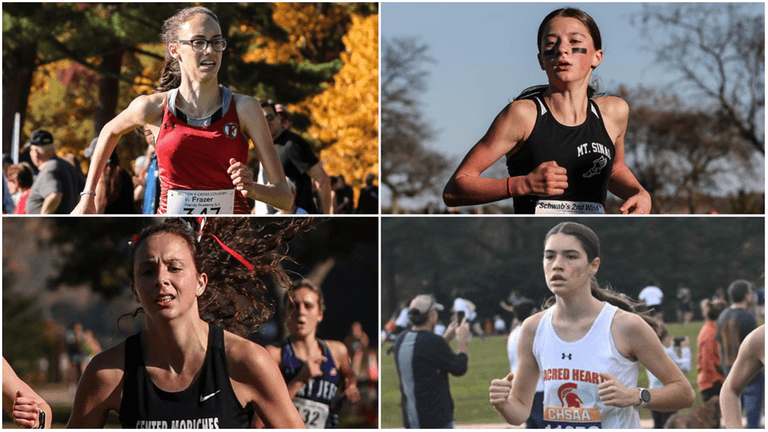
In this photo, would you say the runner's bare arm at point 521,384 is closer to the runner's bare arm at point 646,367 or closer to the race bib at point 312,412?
the runner's bare arm at point 646,367

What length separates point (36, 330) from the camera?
15.5 ft

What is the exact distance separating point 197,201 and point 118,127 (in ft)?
1.89

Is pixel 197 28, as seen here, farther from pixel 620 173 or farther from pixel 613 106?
pixel 620 173

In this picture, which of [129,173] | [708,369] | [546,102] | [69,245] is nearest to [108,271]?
[69,245]

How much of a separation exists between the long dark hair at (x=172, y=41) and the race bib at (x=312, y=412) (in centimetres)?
177

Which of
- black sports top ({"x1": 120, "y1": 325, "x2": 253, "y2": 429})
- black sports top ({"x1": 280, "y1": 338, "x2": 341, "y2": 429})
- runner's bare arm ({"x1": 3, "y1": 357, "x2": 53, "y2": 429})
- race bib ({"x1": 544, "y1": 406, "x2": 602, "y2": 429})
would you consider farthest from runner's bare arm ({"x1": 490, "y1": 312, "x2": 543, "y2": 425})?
runner's bare arm ({"x1": 3, "y1": 357, "x2": 53, "y2": 429})

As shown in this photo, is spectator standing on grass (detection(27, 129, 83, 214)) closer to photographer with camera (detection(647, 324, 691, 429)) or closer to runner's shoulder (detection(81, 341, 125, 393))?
runner's shoulder (detection(81, 341, 125, 393))

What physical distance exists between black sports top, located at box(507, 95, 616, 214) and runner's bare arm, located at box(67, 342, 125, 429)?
223 centimetres

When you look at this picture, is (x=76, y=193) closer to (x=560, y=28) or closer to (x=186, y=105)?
(x=186, y=105)

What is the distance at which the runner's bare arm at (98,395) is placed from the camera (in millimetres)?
4250

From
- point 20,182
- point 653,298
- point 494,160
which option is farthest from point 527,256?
point 20,182

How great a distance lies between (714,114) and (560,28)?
8.92 ft

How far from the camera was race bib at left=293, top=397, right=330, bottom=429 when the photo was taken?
181 inches

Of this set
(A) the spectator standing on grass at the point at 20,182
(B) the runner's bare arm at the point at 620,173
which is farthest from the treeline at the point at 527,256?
(A) the spectator standing on grass at the point at 20,182
